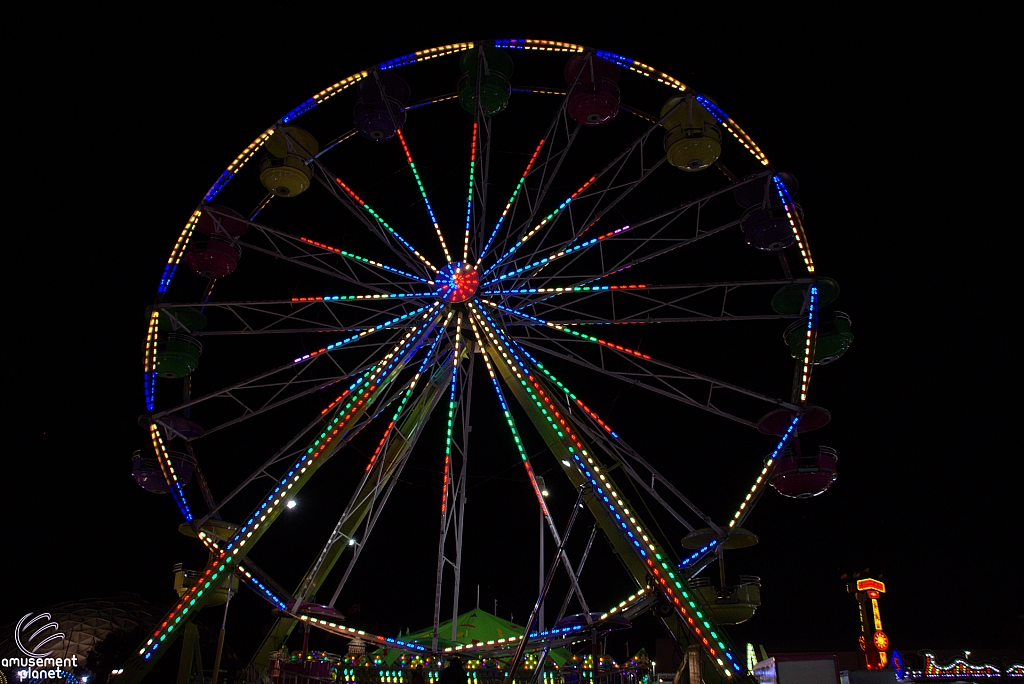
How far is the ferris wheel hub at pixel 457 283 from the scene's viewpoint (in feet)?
37.5

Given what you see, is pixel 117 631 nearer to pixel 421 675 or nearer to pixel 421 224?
pixel 421 675

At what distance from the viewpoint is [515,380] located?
10.5 meters

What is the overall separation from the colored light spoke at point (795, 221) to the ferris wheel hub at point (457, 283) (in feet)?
16.2

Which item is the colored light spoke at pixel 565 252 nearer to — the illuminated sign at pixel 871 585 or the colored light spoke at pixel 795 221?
the colored light spoke at pixel 795 221

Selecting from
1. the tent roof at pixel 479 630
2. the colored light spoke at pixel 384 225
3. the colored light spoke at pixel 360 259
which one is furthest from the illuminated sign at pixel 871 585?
the colored light spoke at pixel 360 259

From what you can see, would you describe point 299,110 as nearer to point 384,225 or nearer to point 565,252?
point 384,225

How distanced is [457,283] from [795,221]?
17.8 ft

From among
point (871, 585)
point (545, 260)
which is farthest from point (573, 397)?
point (871, 585)

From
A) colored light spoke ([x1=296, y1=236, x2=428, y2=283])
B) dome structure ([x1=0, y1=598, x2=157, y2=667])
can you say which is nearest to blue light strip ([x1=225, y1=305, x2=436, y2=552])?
colored light spoke ([x1=296, y1=236, x2=428, y2=283])

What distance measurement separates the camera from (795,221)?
11.1 m

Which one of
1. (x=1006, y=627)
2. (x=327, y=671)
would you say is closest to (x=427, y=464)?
(x=327, y=671)

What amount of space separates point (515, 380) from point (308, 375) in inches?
172

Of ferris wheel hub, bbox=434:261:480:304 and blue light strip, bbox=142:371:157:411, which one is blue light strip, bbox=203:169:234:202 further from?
ferris wheel hub, bbox=434:261:480:304

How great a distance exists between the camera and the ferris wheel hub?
11438 millimetres
